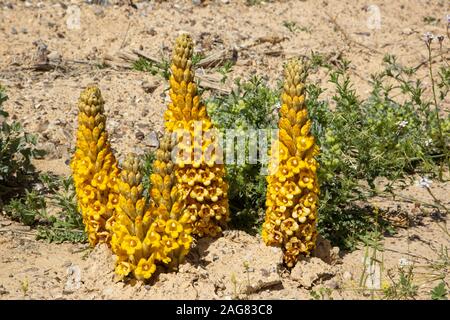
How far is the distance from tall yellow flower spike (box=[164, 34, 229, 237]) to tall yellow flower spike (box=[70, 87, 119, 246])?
40 cm

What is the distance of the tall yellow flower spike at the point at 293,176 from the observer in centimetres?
427

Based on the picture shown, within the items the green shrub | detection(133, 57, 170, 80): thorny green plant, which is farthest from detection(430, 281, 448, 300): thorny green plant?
detection(133, 57, 170, 80): thorny green plant

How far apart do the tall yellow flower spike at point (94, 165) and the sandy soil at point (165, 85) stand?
28 centimetres

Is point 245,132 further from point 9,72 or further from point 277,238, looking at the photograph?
point 9,72

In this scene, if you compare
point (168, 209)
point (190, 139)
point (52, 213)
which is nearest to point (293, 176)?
point (190, 139)

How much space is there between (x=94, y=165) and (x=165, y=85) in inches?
129

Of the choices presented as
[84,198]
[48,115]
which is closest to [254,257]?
[84,198]

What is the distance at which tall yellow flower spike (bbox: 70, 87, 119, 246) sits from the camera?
14.4 ft

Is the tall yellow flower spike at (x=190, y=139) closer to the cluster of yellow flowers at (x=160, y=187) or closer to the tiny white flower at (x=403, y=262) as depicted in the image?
the cluster of yellow flowers at (x=160, y=187)

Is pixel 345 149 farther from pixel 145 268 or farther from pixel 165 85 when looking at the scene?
pixel 145 268

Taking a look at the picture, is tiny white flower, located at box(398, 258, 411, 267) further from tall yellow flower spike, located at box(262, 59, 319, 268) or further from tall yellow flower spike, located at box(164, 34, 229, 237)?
tall yellow flower spike, located at box(164, 34, 229, 237)

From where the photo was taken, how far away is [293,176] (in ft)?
14.4

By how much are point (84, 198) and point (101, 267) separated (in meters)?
0.43

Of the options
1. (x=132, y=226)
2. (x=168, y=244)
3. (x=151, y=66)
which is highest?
(x=151, y=66)
